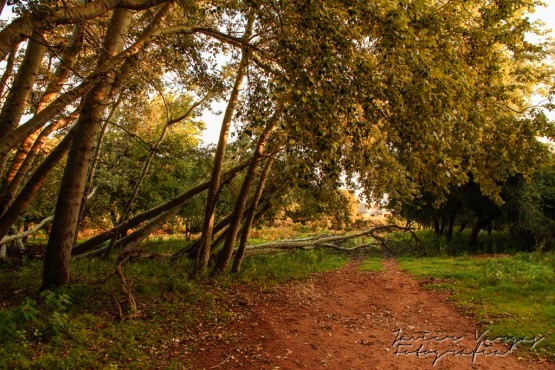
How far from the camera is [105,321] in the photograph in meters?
6.54

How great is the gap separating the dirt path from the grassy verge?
0.56 meters

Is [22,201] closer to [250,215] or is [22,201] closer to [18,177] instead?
[18,177]

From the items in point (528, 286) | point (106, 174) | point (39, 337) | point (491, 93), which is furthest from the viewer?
point (106, 174)

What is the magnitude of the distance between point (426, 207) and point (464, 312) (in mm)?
18397

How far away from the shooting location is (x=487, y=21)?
6.85 meters

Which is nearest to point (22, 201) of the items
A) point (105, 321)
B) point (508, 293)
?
point (105, 321)

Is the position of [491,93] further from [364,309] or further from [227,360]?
[227,360]

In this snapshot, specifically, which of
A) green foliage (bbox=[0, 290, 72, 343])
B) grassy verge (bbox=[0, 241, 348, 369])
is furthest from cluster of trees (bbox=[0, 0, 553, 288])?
green foliage (bbox=[0, 290, 72, 343])

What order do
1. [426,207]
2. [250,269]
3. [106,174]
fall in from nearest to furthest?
[250,269] → [106,174] → [426,207]

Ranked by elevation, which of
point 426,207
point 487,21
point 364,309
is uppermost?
point 487,21

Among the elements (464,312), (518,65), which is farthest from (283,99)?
(518,65)

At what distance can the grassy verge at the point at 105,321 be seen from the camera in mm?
5105

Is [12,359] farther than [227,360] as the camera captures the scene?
No

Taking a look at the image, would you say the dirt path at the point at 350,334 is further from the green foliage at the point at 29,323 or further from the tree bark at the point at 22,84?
the tree bark at the point at 22,84
